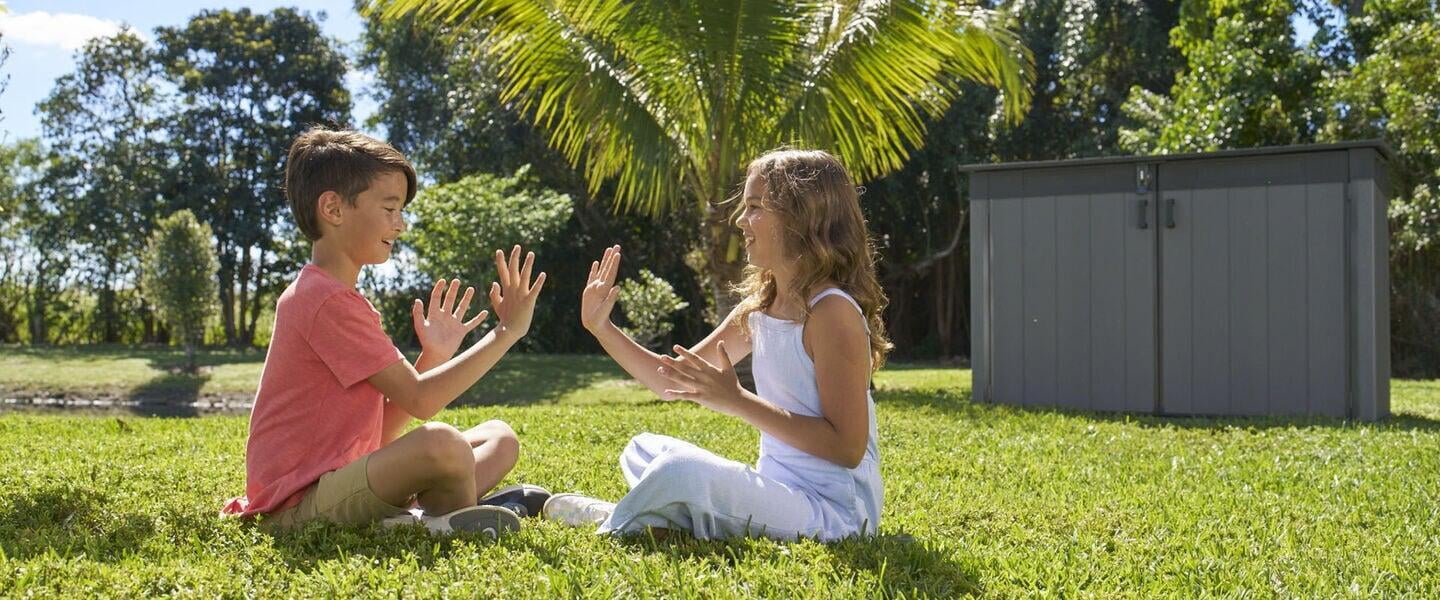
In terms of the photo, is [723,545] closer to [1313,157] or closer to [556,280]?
[1313,157]

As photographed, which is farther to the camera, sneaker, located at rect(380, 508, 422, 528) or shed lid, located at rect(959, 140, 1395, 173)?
shed lid, located at rect(959, 140, 1395, 173)

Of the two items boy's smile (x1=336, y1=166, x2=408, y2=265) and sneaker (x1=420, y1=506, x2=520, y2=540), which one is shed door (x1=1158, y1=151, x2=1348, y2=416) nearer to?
sneaker (x1=420, y1=506, x2=520, y2=540)

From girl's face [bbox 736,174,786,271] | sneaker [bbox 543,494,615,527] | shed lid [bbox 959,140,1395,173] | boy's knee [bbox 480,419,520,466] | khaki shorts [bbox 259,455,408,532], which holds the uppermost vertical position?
shed lid [bbox 959,140,1395,173]

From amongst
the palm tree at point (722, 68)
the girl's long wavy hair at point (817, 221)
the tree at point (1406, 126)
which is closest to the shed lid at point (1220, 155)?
the palm tree at point (722, 68)

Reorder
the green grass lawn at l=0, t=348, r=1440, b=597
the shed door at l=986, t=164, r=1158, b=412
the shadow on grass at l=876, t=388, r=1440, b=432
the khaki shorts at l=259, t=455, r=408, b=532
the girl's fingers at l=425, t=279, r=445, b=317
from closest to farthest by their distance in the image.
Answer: the green grass lawn at l=0, t=348, r=1440, b=597 < the khaki shorts at l=259, t=455, r=408, b=532 < the girl's fingers at l=425, t=279, r=445, b=317 < the shadow on grass at l=876, t=388, r=1440, b=432 < the shed door at l=986, t=164, r=1158, b=412

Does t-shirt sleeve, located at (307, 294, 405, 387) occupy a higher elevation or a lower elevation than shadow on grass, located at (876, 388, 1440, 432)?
higher

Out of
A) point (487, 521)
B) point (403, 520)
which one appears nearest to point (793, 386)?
point (487, 521)

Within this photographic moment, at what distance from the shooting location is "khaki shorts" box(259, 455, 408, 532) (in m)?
3.46

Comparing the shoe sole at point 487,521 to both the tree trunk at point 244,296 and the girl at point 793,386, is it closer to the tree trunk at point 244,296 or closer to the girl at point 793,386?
the girl at point 793,386

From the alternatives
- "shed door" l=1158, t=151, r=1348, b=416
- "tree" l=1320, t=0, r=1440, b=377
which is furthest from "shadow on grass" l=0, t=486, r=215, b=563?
"tree" l=1320, t=0, r=1440, b=377

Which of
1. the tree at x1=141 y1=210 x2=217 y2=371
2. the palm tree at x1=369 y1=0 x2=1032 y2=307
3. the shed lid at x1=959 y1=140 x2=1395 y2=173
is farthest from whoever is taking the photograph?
the tree at x1=141 y1=210 x2=217 y2=371

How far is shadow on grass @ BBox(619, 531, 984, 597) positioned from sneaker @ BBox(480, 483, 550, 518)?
0.68 meters

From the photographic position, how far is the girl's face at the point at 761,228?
3.55m

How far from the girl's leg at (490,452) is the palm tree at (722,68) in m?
6.61
